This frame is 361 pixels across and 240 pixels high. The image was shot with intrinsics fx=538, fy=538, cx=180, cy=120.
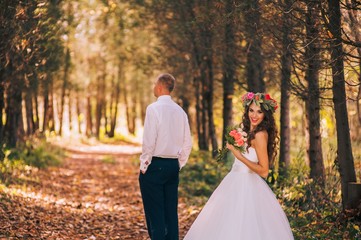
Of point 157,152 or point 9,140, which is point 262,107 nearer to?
point 157,152

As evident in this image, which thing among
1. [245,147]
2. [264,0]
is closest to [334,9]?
[264,0]

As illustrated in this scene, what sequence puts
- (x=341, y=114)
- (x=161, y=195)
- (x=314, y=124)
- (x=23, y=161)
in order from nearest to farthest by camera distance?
(x=161, y=195) < (x=341, y=114) < (x=314, y=124) < (x=23, y=161)

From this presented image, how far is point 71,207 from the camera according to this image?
12039mm

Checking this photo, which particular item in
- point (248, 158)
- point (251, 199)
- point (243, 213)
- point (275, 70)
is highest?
point (275, 70)

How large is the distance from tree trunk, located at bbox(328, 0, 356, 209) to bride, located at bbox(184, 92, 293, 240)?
6.05ft

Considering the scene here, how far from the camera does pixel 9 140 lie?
60.6ft

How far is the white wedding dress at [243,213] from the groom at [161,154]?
580 mm

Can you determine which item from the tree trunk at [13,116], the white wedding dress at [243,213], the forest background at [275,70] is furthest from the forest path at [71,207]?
the white wedding dress at [243,213]

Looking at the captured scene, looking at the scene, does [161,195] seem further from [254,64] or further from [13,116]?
[13,116]

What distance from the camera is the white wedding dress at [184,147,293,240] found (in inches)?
244

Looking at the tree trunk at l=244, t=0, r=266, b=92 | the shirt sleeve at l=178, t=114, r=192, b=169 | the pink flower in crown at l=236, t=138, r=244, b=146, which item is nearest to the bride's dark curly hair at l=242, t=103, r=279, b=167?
the pink flower in crown at l=236, t=138, r=244, b=146

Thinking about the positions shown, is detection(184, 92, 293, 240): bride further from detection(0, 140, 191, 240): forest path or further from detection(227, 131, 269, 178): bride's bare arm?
detection(0, 140, 191, 240): forest path

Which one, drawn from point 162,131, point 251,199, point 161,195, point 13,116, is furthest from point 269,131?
point 13,116

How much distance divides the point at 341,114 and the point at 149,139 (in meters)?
3.24
